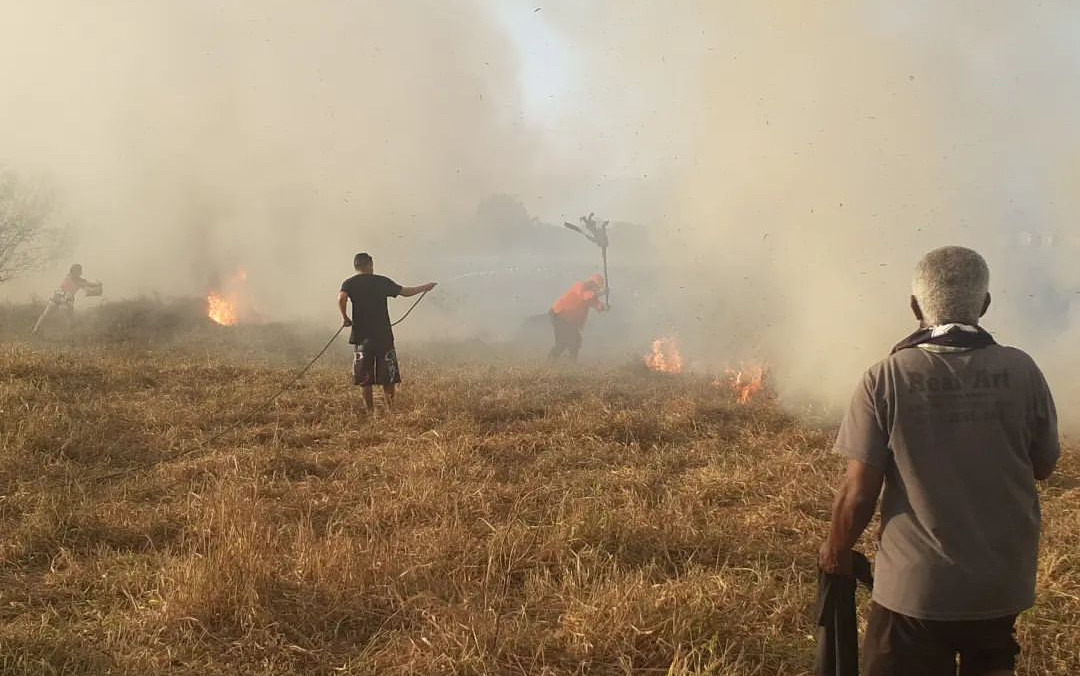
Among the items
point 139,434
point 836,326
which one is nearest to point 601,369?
point 836,326

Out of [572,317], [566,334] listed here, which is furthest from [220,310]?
[572,317]

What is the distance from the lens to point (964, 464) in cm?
192

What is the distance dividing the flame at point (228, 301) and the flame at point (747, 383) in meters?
13.2

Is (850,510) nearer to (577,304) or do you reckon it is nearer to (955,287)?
(955,287)

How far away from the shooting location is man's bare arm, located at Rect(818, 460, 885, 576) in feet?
6.59

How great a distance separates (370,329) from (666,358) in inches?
290

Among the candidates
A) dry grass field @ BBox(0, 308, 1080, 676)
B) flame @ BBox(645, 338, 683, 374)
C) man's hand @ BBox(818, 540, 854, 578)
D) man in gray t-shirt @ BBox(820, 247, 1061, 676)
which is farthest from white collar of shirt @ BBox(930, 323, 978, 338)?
flame @ BBox(645, 338, 683, 374)

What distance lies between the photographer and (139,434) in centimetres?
646

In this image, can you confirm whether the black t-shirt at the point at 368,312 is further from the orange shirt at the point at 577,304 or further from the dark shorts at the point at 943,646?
the orange shirt at the point at 577,304

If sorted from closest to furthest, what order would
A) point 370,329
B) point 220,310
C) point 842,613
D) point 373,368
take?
point 842,613 → point 373,368 → point 370,329 → point 220,310

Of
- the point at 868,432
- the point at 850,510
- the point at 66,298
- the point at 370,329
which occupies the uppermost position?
the point at 66,298

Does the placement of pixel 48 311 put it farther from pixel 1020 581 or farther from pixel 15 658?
pixel 1020 581

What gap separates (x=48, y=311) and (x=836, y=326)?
15388mm

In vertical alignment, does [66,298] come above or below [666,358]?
above
